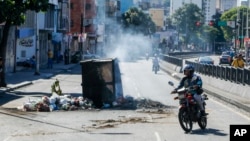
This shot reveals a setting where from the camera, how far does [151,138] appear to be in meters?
15.2

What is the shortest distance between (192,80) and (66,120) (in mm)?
4572

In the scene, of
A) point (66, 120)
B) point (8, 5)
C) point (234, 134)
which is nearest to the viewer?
point (234, 134)

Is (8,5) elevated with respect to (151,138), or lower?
elevated

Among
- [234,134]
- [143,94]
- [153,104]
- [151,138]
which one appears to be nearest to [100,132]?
[151,138]

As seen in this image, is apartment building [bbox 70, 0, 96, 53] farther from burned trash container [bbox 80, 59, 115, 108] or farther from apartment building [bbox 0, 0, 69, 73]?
burned trash container [bbox 80, 59, 115, 108]

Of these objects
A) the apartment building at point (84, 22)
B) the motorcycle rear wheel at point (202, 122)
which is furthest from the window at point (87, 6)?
the motorcycle rear wheel at point (202, 122)

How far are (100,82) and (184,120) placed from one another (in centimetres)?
793

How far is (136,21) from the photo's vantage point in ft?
500

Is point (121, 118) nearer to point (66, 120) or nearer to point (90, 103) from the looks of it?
point (66, 120)

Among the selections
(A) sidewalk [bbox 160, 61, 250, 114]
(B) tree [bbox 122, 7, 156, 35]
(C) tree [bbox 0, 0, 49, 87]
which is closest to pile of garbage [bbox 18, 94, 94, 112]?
(A) sidewalk [bbox 160, 61, 250, 114]

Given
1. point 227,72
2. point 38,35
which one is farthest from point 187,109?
point 38,35

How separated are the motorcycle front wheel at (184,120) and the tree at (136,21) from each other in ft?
447

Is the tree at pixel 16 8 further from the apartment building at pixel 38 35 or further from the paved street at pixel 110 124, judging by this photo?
the apartment building at pixel 38 35

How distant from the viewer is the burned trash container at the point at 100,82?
23.5 meters
